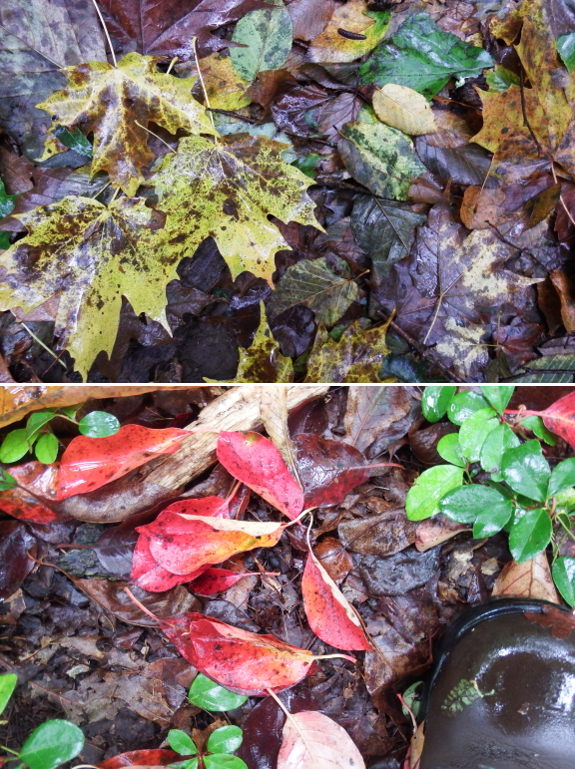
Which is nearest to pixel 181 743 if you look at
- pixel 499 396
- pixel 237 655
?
pixel 237 655

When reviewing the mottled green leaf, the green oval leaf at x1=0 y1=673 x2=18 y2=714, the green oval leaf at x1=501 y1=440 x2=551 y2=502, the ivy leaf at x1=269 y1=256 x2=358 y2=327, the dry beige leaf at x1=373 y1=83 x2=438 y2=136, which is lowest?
the green oval leaf at x1=0 y1=673 x2=18 y2=714

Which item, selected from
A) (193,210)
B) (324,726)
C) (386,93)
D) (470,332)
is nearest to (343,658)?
(324,726)

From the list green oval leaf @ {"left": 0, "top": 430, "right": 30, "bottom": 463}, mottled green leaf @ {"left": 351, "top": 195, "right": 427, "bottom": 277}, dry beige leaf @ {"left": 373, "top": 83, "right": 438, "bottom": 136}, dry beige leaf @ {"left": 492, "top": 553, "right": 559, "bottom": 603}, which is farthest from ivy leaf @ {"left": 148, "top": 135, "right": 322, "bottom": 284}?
dry beige leaf @ {"left": 492, "top": 553, "right": 559, "bottom": 603}

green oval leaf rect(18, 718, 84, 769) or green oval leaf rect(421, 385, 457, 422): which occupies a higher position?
green oval leaf rect(421, 385, 457, 422)

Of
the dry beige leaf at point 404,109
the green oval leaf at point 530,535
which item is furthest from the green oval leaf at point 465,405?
the dry beige leaf at point 404,109

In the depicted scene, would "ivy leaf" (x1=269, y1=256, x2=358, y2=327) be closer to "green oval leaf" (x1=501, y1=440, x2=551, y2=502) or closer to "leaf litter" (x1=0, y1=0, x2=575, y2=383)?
"leaf litter" (x1=0, y1=0, x2=575, y2=383)

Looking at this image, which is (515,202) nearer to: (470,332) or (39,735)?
(470,332)

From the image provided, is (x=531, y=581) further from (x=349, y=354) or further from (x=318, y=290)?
(x=318, y=290)
